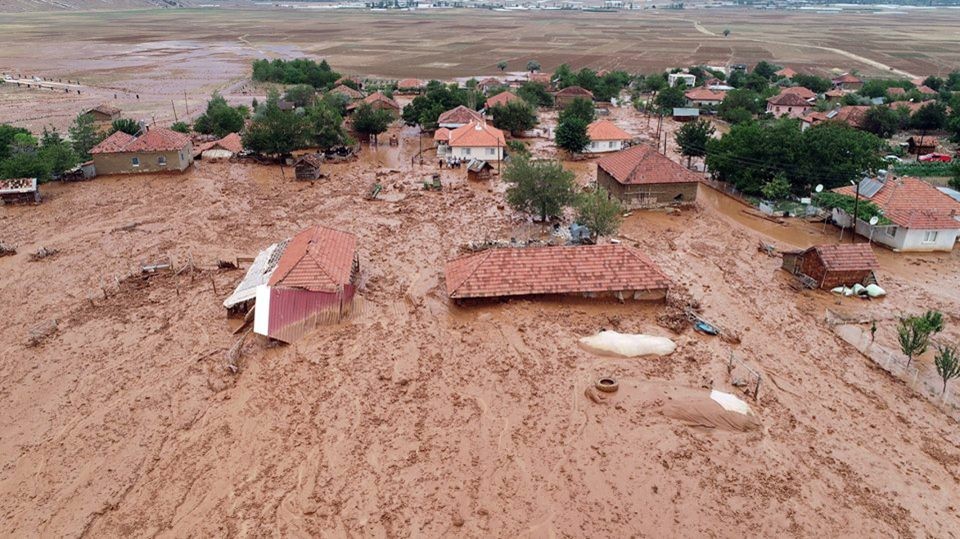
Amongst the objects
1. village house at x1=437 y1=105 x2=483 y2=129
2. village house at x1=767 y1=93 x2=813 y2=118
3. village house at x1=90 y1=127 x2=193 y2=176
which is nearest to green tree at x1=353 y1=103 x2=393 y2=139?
village house at x1=437 y1=105 x2=483 y2=129

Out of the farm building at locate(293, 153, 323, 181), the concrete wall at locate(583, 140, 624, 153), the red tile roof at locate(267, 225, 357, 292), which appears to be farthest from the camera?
the concrete wall at locate(583, 140, 624, 153)

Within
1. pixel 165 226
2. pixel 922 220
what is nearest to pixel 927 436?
pixel 922 220

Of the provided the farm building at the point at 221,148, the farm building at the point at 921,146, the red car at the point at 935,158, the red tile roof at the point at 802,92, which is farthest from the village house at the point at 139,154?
the red tile roof at the point at 802,92

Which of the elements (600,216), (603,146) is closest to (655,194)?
(600,216)

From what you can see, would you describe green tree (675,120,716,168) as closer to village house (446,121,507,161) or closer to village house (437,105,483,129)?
village house (446,121,507,161)

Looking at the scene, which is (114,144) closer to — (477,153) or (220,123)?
(220,123)

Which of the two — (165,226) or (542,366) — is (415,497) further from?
(165,226)

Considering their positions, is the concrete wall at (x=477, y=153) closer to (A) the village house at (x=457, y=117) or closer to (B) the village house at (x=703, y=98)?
(A) the village house at (x=457, y=117)
